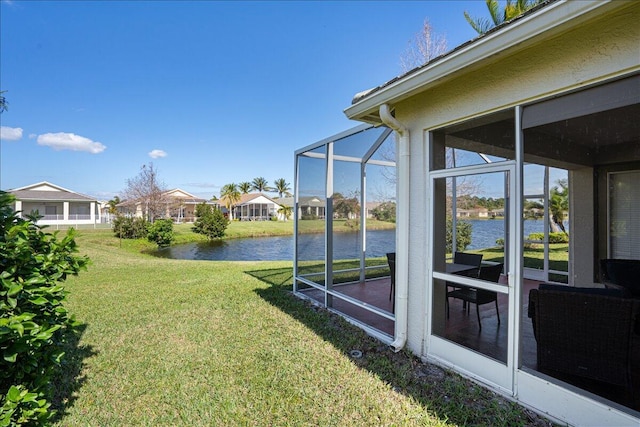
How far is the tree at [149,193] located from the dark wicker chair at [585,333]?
32.3 meters

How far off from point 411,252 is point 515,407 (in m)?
1.75

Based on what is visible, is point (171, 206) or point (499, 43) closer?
point (499, 43)

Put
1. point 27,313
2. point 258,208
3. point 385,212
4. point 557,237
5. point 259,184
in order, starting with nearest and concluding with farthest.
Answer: point 27,313 → point 385,212 → point 557,237 → point 258,208 → point 259,184

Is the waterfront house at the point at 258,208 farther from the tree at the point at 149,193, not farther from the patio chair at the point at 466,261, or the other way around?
the patio chair at the point at 466,261

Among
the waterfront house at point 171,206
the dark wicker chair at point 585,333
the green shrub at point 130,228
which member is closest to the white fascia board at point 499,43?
the dark wicker chair at point 585,333

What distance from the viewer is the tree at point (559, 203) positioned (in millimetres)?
6230

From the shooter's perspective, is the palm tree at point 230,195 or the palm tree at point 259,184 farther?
the palm tree at point 259,184

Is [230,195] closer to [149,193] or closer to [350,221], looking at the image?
[149,193]

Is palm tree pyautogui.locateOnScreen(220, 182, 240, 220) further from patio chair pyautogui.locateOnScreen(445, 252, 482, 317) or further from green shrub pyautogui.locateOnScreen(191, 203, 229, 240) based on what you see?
patio chair pyautogui.locateOnScreen(445, 252, 482, 317)

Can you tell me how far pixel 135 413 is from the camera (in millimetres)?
2783

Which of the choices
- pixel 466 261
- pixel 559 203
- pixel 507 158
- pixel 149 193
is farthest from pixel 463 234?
pixel 149 193

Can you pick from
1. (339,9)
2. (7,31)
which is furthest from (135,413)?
(7,31)

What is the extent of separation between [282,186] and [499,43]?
62896 millimetres

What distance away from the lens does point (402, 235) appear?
12.6 ft
